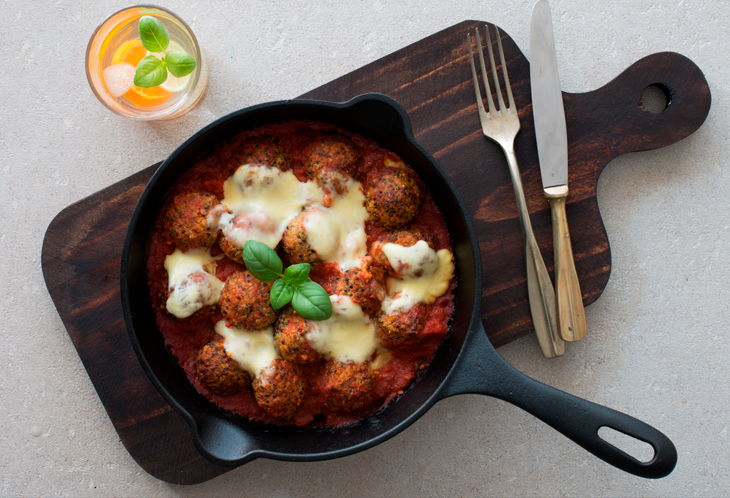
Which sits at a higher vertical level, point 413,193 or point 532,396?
point 413,193

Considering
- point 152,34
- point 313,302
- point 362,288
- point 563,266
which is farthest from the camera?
point 563,266

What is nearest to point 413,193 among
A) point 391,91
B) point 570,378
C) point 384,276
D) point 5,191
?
point 384,276

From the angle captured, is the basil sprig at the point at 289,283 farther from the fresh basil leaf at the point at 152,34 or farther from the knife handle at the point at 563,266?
the knife handle at the point at 563,266

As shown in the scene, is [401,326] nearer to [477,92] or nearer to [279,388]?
[279,388]

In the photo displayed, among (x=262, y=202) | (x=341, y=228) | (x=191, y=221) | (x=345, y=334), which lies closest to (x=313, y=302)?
(x=345, y=334)

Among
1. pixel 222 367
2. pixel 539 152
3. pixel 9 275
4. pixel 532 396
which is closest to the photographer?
pixel 532 396

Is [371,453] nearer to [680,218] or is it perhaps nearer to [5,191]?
[680,218]
